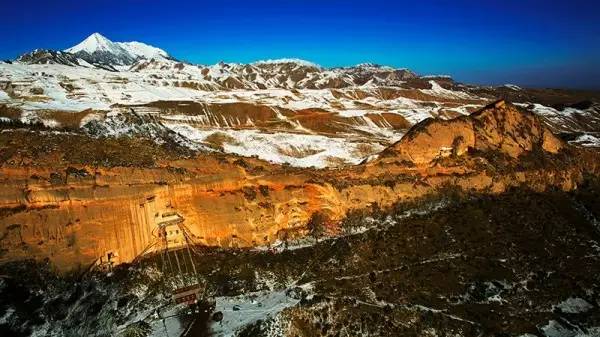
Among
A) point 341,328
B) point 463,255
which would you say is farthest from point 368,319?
point 463,255

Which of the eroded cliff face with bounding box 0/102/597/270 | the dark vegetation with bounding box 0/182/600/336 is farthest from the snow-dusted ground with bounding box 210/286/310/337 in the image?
the eroded cliff face with bounding box 0/102/597/270

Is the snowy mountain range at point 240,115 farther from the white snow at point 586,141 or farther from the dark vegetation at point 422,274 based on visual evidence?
the dark vegetation at point 422,274

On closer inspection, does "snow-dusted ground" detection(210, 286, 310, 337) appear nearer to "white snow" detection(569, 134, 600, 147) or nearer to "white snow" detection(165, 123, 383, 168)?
"white snow" detection(165, 123, 383, 168)

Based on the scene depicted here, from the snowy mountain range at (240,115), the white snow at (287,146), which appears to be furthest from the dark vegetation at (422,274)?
the white snow at (287,146)

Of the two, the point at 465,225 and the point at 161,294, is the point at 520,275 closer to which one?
the point at 465,225

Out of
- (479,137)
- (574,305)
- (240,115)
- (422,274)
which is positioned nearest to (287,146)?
(240,115)

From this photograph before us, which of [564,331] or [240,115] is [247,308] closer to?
[564,331]
